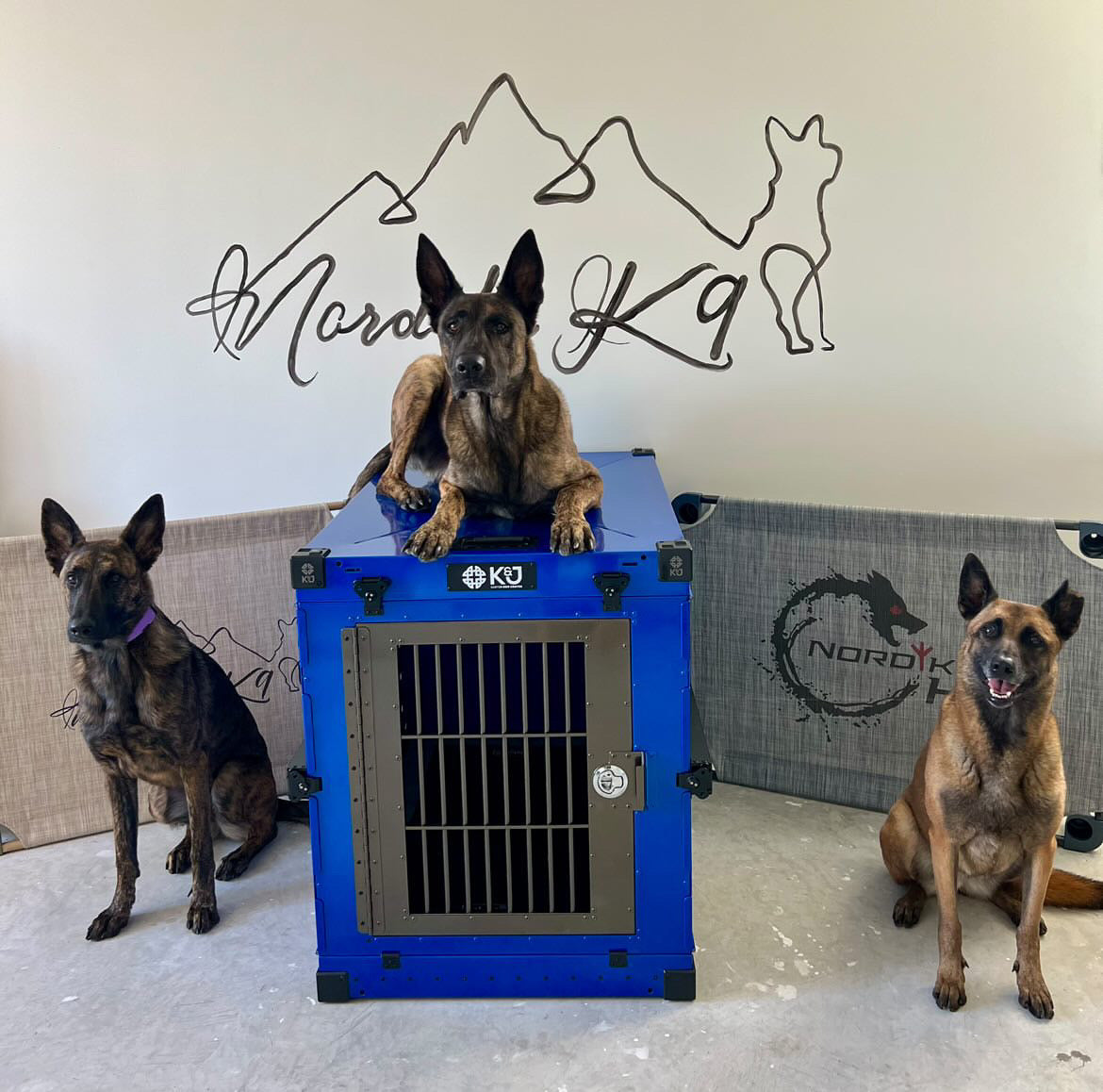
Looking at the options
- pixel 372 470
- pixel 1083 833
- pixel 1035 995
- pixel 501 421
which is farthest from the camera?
pixel 372 470

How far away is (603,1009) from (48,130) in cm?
267

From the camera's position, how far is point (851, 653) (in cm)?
271

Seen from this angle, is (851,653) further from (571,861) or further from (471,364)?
(471,364)

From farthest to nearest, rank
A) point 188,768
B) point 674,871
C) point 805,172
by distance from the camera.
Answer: point 805,172 < point 188,768 < point 674,871

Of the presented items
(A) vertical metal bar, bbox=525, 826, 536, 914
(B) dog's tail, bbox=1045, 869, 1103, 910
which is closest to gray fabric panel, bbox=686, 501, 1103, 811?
(B) dog's tail, bbox=1045, 869, 1103, 910

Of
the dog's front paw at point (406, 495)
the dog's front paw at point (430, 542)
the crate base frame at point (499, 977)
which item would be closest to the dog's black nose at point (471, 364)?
the dog's front paw at point (430, 542)

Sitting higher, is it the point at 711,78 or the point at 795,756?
the point at 711,78

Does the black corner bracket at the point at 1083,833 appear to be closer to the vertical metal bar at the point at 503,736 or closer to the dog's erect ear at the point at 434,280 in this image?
the vertical metal bar at the point at 503,736

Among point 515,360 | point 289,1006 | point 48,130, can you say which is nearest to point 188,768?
point 289,1006

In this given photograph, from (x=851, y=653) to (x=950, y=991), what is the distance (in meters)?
0.94

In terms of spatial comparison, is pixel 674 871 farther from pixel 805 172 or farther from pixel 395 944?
pixel 805 172

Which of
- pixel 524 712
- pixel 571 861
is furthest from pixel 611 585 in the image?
pixel 571 861

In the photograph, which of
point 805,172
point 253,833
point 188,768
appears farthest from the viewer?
point 805,172

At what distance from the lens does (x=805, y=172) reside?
2756 mm
